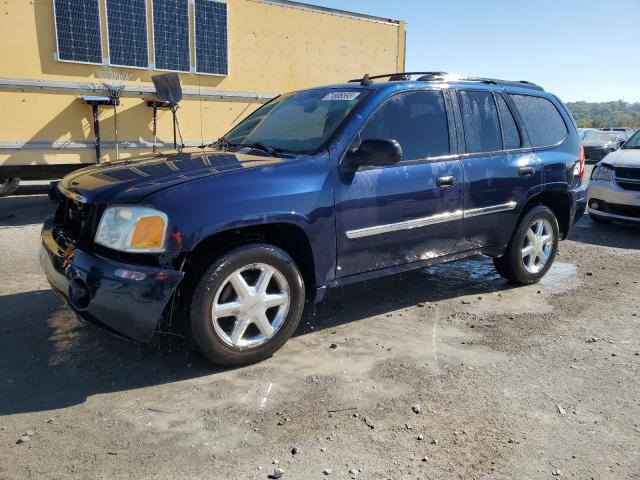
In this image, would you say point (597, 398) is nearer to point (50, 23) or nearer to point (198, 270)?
point (198, 270)

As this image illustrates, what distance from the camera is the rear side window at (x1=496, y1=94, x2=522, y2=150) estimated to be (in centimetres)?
488

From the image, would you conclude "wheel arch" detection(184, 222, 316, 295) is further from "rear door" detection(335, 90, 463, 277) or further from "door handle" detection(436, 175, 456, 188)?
"door handle" detection(436, 175, 456, 188)

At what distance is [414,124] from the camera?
13.9ft

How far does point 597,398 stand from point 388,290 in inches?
86.6

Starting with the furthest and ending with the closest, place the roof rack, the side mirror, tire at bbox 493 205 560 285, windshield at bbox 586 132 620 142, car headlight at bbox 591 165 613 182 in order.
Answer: windshield at bbox 586 132 620 142
car headlight at bbox 591 165 613 182
tire at bbox 493 205 560 285
the roof rack
the side mirror

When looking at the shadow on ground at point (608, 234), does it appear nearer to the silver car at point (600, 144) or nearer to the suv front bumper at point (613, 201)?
the suv front bumper at point (613, 201)

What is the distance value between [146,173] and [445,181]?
225 cm

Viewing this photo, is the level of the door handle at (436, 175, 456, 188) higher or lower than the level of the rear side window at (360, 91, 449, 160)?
lower

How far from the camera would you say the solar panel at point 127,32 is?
285 inches

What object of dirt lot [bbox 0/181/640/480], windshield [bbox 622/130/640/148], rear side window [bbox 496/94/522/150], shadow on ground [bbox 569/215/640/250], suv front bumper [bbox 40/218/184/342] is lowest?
shadow on ground [bbox 569/215/640/250]

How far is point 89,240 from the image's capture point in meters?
3.23

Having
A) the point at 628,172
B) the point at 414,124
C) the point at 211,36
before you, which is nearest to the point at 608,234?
the point at 628,172

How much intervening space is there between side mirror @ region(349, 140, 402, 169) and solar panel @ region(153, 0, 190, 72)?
5074 mm

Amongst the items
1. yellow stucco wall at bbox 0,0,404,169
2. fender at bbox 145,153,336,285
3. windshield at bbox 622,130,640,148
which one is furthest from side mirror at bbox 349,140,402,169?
windshield at bbox 622,130,640,148
